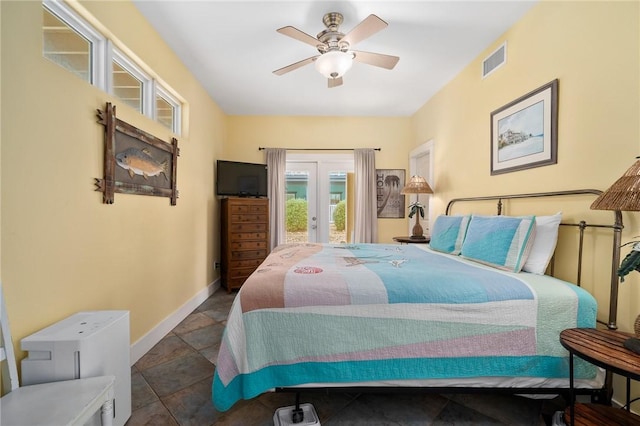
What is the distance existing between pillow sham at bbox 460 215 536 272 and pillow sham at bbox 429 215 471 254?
301 millimetres

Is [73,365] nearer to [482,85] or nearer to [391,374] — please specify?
[391,374]

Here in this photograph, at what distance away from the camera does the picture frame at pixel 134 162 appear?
1735 mm

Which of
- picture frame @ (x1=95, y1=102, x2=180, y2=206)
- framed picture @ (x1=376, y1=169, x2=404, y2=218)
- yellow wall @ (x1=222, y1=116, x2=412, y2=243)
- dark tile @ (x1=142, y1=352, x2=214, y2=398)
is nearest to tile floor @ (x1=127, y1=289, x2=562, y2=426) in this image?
dark tile @ (x1=142, y1=352, x2=214, y2=398)

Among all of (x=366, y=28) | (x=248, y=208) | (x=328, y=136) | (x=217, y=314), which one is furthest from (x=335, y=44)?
(x=217, y=314)

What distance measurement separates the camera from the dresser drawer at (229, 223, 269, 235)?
3766mm

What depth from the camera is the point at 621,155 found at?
1479 millimetres

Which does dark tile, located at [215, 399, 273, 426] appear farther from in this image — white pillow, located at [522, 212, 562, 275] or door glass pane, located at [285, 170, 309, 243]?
door glass pane, located at [285, 170, 309, 243]

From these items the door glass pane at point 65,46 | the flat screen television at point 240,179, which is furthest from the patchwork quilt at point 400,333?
the flat screen television at point 240,179

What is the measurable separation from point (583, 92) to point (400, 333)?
197 cm

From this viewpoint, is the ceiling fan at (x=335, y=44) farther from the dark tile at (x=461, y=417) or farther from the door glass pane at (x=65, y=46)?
the dark tile at (x=461, y=417)

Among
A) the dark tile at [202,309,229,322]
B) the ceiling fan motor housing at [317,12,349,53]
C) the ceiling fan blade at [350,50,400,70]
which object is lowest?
the dark tile at [202,309,229,322]

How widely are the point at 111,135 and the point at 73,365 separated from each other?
1393mm

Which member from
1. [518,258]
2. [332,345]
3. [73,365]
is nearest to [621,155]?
[518,258]

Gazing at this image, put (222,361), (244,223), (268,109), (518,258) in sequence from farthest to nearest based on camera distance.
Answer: (268,109)
(244,223)
(518,258)
(222,361)
